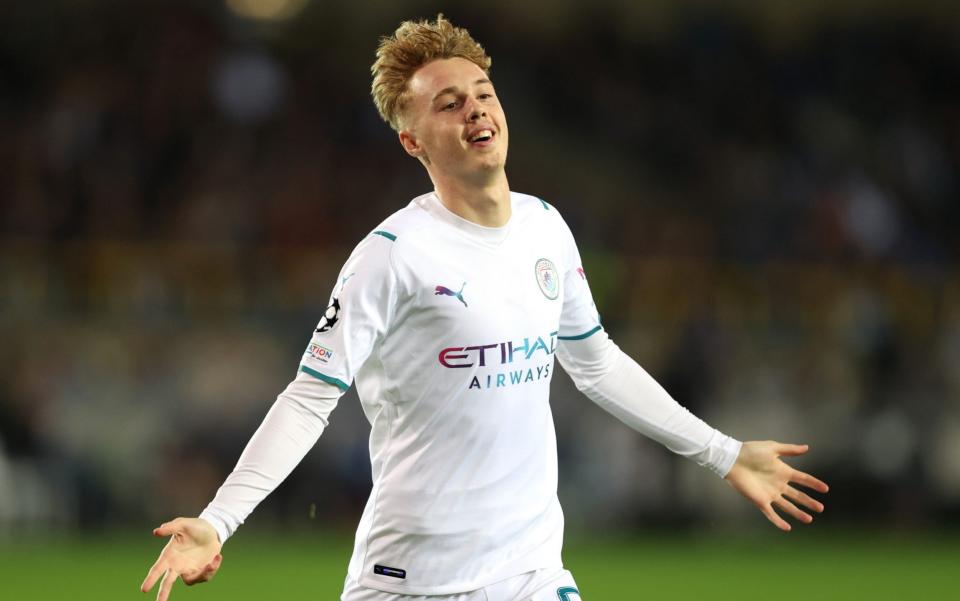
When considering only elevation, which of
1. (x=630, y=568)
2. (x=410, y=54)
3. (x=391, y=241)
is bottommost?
(x=630, y=568)

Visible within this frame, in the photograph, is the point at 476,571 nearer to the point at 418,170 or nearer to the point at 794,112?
the point at 418,170

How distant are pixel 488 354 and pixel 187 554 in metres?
1.15

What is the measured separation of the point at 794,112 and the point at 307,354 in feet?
49.0

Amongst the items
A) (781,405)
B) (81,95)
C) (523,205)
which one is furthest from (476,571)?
(81,95)

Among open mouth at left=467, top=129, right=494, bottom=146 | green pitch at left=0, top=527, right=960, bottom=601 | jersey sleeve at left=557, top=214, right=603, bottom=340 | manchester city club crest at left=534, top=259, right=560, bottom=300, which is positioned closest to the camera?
open mouth at left=467, top=129, right=494, bottom=146

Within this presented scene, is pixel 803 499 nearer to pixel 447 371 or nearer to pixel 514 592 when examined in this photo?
pixel 514 592

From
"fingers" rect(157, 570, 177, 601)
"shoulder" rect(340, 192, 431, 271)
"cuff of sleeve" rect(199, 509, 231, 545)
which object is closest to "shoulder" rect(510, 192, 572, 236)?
"shoulder" rect(340, 192, 431, 271)

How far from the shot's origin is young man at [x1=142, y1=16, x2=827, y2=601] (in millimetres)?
4406

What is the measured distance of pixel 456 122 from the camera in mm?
4719

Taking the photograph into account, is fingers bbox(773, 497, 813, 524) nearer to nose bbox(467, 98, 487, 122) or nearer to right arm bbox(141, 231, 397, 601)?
right arm bbox(141, 231, 397, 601)

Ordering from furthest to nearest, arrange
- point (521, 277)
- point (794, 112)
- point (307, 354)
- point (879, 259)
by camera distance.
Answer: point (794, 112) < point (879, 259) < point (521, 277) < point (307, 354)

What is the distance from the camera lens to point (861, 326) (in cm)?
1439

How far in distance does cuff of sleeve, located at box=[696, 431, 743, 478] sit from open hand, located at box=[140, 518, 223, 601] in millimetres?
1912

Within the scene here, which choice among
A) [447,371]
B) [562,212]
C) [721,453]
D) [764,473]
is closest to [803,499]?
[764,473]
